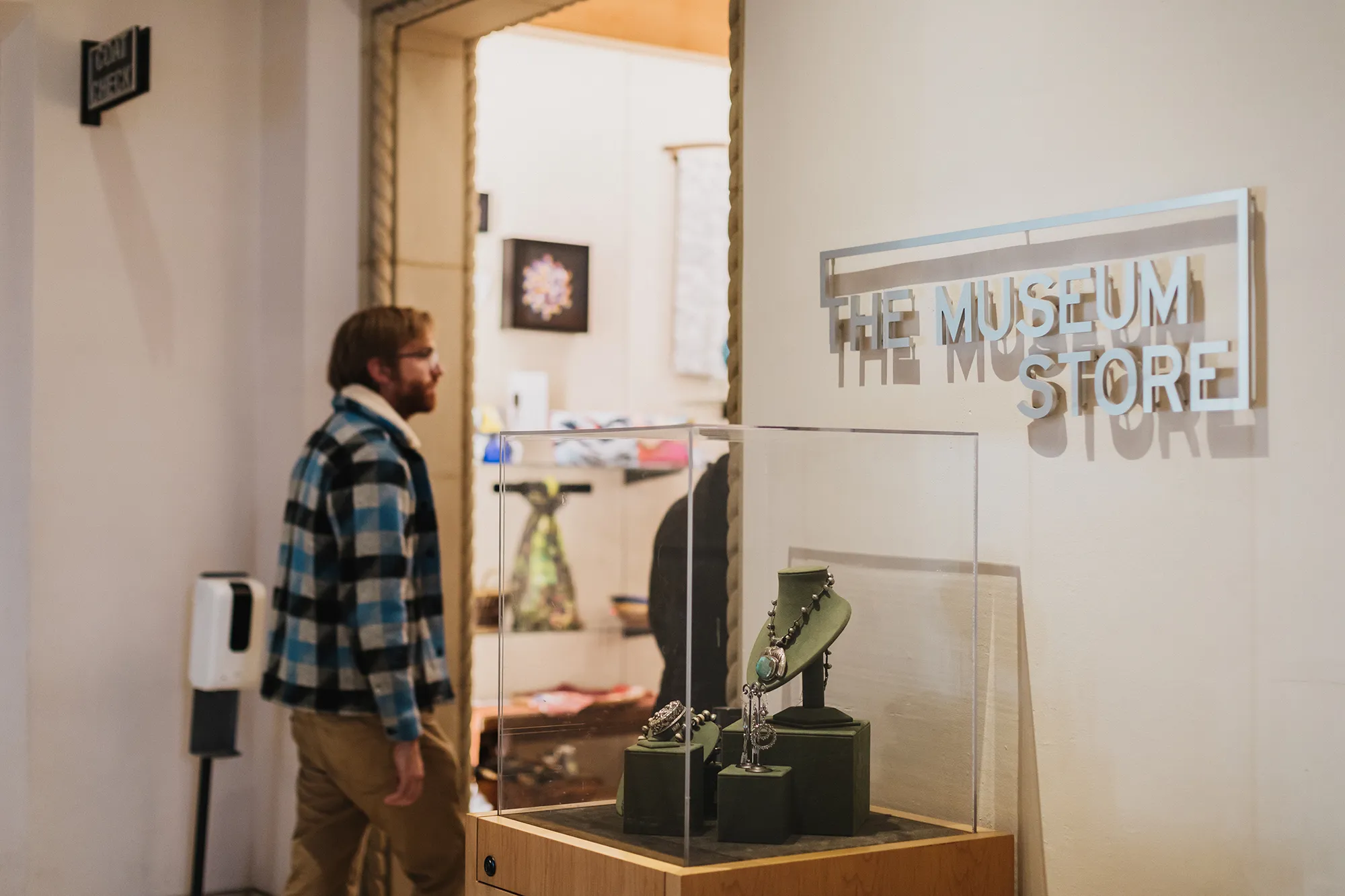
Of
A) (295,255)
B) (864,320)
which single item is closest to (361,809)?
(295,255)

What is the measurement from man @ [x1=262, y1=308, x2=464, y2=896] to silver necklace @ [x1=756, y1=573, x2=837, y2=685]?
46.8 inches

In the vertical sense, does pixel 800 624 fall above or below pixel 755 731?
above

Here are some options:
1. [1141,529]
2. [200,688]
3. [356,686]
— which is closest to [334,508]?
[356,686]

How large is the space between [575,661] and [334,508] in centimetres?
108

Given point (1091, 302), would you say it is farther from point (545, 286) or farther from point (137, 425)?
point (545, 286)

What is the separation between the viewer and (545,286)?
4.76 m

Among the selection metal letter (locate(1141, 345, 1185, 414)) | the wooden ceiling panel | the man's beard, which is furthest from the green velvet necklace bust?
the wooden ceiling panel

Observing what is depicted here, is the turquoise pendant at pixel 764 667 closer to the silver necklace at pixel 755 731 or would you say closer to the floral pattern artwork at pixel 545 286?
the silver necklace at pixel 755 731

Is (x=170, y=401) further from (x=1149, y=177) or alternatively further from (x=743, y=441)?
(x=1149, y=177)

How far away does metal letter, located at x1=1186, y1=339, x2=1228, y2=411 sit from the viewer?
5.82 ft

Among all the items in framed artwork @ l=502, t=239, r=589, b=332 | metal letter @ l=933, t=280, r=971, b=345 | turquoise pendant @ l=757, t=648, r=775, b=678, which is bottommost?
turquoise pendant @ l=757, t=648, r=775, b=678

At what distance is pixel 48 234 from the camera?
3584 millimetres

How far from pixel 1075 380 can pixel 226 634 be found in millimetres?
2367

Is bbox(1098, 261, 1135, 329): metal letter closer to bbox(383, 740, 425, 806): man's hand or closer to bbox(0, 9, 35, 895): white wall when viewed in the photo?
bbox(383, 740, 425, 806): man's hand
